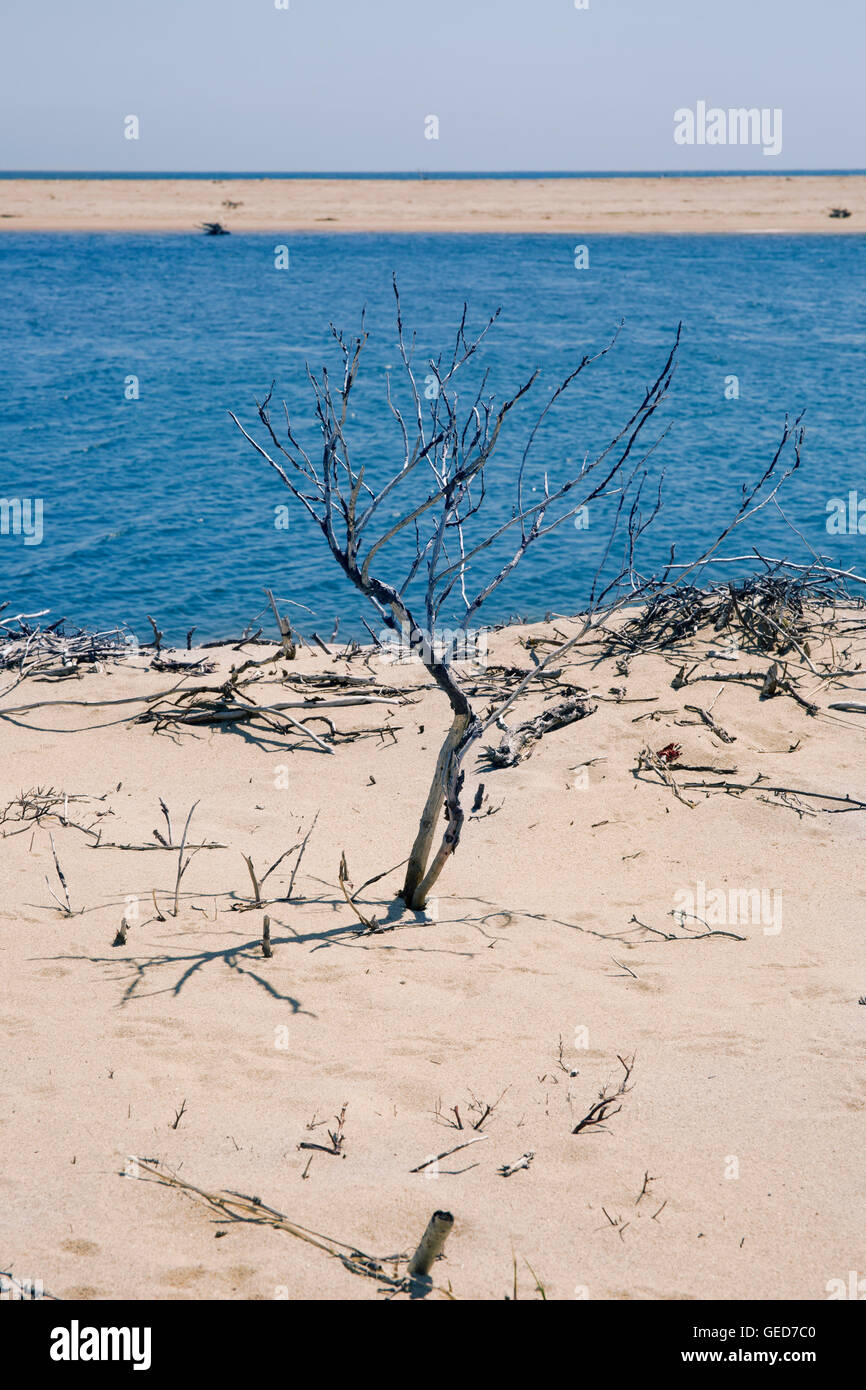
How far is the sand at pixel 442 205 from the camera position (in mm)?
61375

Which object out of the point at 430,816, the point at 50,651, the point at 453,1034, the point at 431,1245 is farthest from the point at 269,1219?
the point at 50,651

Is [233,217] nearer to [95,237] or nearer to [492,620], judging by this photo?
[95,237]

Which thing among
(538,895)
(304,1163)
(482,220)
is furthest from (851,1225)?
(482,220)

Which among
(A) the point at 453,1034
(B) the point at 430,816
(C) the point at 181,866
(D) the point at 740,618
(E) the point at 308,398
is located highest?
(E) the point at 308,398

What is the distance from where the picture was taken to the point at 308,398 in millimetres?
23188

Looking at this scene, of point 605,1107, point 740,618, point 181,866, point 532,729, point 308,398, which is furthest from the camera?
point 308,398

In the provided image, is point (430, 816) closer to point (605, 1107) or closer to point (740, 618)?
point (605, 1107)

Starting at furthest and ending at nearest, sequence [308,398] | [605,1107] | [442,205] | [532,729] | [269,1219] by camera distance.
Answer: [442,205] → [308,398] → [532,729] → [605,1107] → [269,1219]

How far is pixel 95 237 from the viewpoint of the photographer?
5622 centimetres

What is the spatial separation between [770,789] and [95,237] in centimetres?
5981

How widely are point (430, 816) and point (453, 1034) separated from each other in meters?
1.28

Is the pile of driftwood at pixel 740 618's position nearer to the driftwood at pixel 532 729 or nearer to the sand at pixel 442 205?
the driftwood at pixel 532 729

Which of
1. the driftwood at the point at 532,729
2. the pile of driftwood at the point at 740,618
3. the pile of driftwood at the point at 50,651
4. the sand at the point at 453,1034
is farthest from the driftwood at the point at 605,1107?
the pile of driftwood at the point at 50,651

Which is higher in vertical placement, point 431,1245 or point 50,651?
point 50,651
